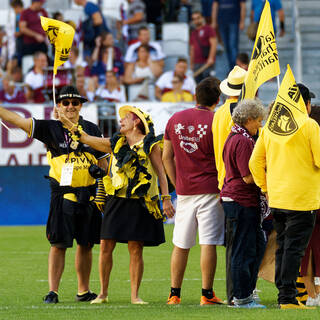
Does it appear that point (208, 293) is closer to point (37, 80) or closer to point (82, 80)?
point (82, 80)

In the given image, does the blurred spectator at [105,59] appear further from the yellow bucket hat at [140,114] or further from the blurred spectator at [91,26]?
the yellow bucket hat at [140,114]

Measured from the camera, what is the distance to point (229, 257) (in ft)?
28.1

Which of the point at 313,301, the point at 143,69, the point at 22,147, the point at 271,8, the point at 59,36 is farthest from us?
the point at 271,8

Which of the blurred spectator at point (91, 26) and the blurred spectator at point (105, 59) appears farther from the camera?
the blurred spectator at point (91, 26)

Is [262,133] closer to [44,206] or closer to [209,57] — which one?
[44,206]

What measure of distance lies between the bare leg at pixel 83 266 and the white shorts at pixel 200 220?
98 cm

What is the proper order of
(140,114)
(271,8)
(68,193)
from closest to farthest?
(140,114), (68,193), (271,8)

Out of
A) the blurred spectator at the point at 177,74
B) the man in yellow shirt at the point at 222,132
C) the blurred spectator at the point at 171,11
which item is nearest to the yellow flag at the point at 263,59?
the man in yellow shirt at the point at 222,132

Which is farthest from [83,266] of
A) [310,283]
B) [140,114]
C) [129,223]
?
[310,283]

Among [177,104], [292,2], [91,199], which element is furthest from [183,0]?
A: [91,199]

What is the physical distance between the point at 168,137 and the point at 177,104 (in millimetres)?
10174

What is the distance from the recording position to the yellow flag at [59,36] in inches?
384

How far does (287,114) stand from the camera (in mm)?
8078

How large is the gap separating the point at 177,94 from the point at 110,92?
145 cm
